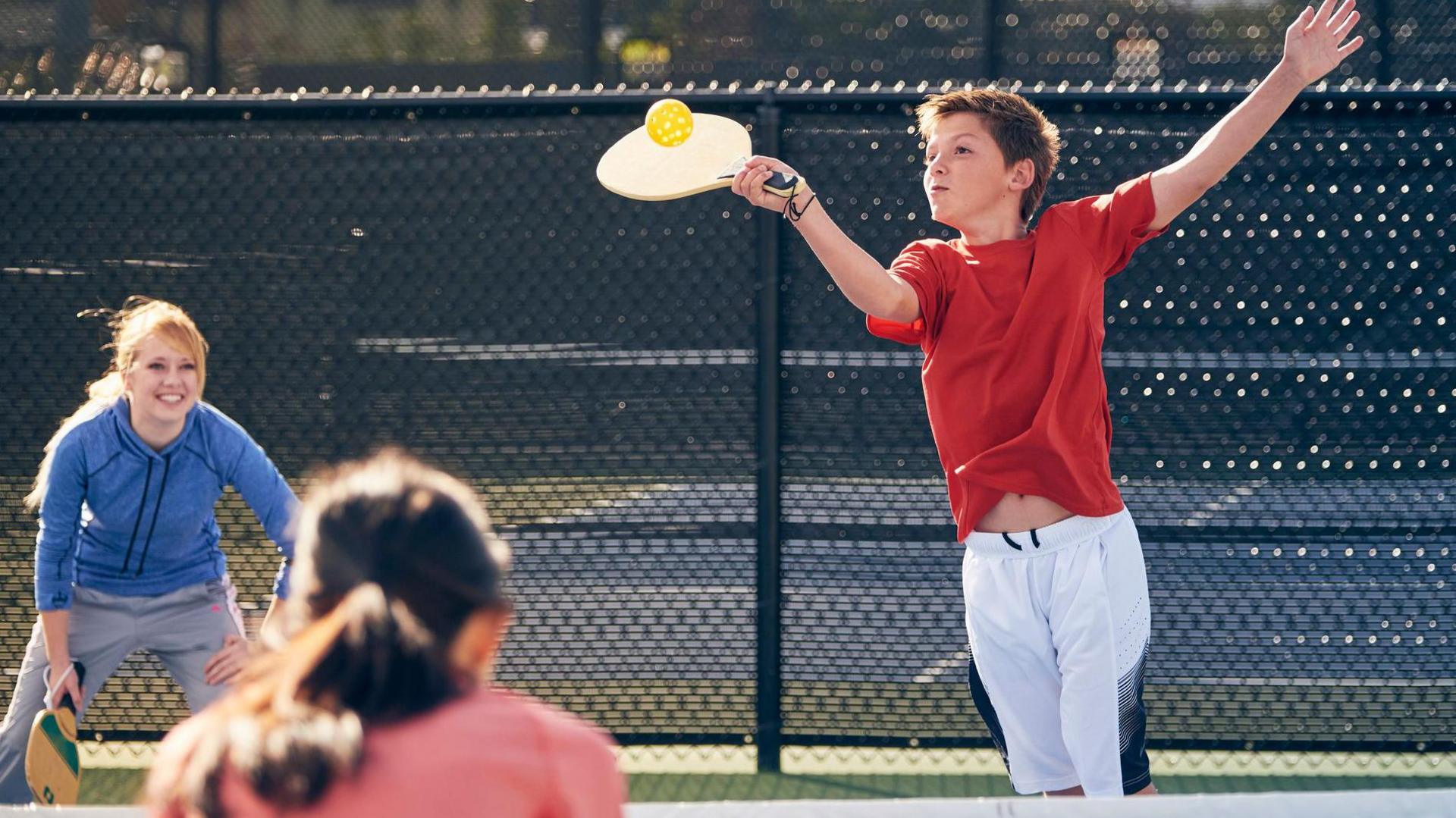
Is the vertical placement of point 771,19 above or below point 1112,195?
above

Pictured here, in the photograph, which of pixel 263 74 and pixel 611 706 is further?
pixel 263 74

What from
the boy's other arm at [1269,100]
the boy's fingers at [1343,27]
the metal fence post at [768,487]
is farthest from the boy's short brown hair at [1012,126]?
the metal fence post at [768,487]

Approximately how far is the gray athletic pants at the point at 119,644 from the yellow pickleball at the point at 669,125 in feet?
5.46

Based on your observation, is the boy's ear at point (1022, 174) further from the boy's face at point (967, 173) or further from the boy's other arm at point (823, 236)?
the boy's other arm at point (823, 236)

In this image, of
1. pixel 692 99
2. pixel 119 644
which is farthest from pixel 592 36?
pixel 119 644

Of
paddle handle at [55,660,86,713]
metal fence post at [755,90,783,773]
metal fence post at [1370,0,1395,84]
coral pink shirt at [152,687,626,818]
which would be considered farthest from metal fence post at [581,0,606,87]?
coral pink shirt at [152,687,626,818]

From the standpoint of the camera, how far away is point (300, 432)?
375 centimetres

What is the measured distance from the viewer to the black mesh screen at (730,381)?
3.53 meters

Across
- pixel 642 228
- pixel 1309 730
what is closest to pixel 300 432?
pixel 642 228

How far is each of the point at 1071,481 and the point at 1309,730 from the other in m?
1.71

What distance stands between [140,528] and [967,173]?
2113mm

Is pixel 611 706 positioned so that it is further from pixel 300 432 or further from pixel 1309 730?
pixel 1309 730

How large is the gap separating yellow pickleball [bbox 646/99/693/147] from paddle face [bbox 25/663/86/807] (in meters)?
1.83

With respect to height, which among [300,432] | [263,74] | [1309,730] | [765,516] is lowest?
[1309,730]
